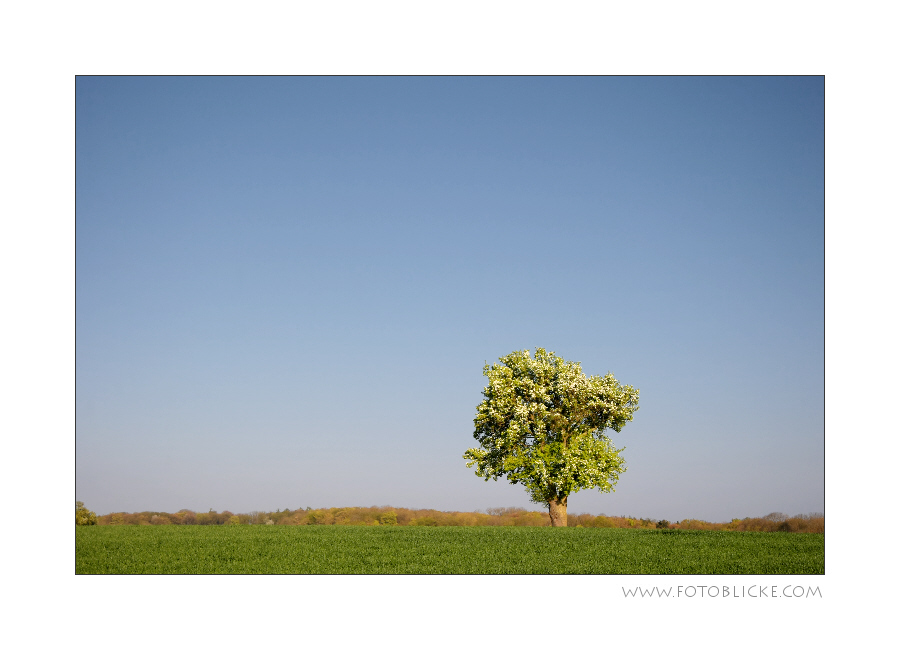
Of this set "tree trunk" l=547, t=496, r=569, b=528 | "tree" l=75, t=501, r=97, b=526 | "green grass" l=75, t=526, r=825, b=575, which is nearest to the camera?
"green grass" l=75, t=526, r=825, b=575

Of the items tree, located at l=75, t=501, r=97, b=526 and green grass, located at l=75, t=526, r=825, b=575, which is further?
tree, located at l=75, t=501, r=97, b=526

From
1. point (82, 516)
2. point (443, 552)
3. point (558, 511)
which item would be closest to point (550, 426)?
point (558, 511)

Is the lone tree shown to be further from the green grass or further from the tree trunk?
the green grass

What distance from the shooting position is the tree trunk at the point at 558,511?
33.5 metres

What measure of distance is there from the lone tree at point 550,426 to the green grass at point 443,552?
15.2 feet

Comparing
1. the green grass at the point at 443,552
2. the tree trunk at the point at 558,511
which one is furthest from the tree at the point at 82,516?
the tree trunk at the point at 558,511

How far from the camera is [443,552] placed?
2100 cm

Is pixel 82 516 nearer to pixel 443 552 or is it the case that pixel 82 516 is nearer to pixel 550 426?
pixel 443 552

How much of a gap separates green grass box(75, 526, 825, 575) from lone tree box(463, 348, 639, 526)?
464 centimetres

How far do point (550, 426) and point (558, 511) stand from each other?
442cm

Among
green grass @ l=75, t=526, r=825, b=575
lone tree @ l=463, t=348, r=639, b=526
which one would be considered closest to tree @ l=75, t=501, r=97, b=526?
green grass @ l=75, t=526, r=825, b=575

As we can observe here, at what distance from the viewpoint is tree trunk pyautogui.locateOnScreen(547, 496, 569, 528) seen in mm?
33469

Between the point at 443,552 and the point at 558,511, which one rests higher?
the point at 443,552

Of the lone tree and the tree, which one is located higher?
the lone tree
